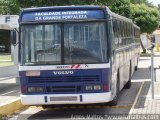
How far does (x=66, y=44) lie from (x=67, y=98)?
134 cm

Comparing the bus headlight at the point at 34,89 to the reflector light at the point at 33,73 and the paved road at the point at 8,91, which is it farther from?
the paved road at the point at 8,91

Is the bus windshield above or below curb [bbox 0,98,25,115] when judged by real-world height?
above

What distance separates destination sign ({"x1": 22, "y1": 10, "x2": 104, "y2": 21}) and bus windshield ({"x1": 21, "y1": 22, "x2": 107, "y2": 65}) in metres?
0.17

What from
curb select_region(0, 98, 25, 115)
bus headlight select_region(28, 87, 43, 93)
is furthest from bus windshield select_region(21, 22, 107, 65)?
curb select_region(0, 98, 25, 115)

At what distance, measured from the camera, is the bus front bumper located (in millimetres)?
12125

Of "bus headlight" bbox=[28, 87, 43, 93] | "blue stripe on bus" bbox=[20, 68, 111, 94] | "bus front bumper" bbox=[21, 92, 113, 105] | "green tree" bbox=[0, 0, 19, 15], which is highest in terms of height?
"green tree" bbox=[0, 0, 19, 15]

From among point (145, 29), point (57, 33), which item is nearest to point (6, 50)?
point (57, 33)

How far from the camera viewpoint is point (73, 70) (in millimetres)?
12195

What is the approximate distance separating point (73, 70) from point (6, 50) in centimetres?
1305

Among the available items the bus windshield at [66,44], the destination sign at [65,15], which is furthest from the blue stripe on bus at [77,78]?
the destination sign at [65,15]

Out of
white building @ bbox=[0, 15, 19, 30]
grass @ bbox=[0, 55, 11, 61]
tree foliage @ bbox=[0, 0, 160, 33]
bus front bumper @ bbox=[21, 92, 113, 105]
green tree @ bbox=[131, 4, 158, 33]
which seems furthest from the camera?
green tree @ bbox=[131, 4, 158, 33]

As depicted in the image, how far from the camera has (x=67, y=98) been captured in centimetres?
1219

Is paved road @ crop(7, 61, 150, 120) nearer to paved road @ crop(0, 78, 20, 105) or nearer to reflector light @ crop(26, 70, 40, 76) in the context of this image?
reflector light @ crop(26, 70, 40, 76)

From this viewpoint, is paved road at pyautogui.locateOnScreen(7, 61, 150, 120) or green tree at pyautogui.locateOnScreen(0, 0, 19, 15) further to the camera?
green tree at pyautogui.locateOnScreen(0, 0, 19, 15)
